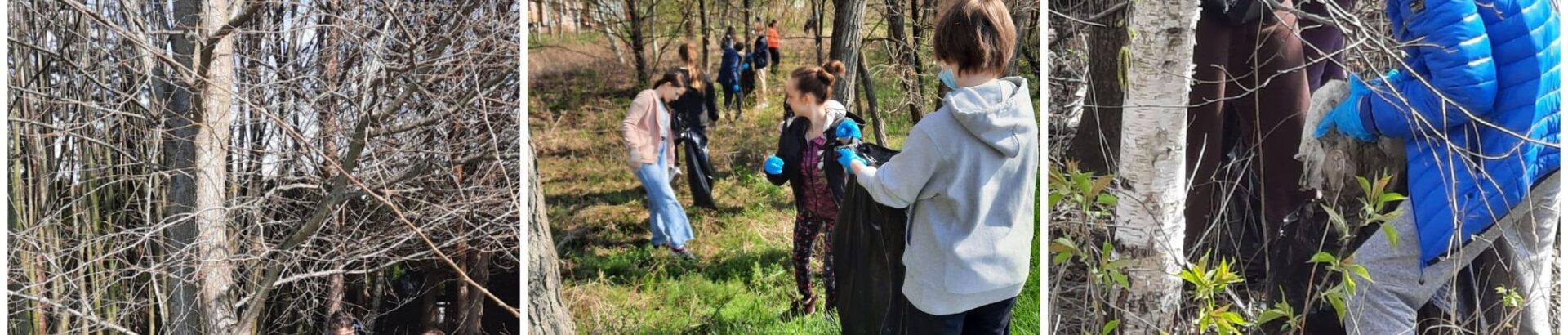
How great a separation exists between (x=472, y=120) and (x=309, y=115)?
52cm

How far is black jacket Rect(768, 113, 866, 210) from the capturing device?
2.45m

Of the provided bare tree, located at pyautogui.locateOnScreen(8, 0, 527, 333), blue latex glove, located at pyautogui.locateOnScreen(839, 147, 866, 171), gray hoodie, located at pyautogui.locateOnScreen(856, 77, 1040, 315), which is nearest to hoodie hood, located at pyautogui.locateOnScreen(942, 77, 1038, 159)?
gray hoodie, located at pyautogui.locateOnScreen(856, 77, 1040, 315)

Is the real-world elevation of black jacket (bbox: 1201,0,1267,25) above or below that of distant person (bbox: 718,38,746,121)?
above

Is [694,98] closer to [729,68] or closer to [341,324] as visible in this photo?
[729,68]

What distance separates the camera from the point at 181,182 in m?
2.95

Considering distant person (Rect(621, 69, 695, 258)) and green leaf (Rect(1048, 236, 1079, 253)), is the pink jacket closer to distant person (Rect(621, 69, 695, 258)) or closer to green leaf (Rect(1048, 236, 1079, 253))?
distant person (Rect(621, 69, 695, 258))

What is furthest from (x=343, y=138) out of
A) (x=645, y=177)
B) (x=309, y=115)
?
(x=645, y=177)

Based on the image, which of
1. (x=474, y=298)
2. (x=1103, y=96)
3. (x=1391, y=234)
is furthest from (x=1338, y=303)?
(x=474, y=298)

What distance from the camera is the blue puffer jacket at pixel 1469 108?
2246 mm

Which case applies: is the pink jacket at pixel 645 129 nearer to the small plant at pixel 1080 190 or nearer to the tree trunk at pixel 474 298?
the tree trunk at pixel 474 298

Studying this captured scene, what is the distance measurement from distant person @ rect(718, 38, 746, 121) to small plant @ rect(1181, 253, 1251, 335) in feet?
3.99

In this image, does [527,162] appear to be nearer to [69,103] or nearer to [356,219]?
[356,219]

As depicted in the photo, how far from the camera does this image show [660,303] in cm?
269

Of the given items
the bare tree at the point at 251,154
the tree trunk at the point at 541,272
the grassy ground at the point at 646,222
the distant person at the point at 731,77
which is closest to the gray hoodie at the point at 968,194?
the grassy ground at the point at 646,222
